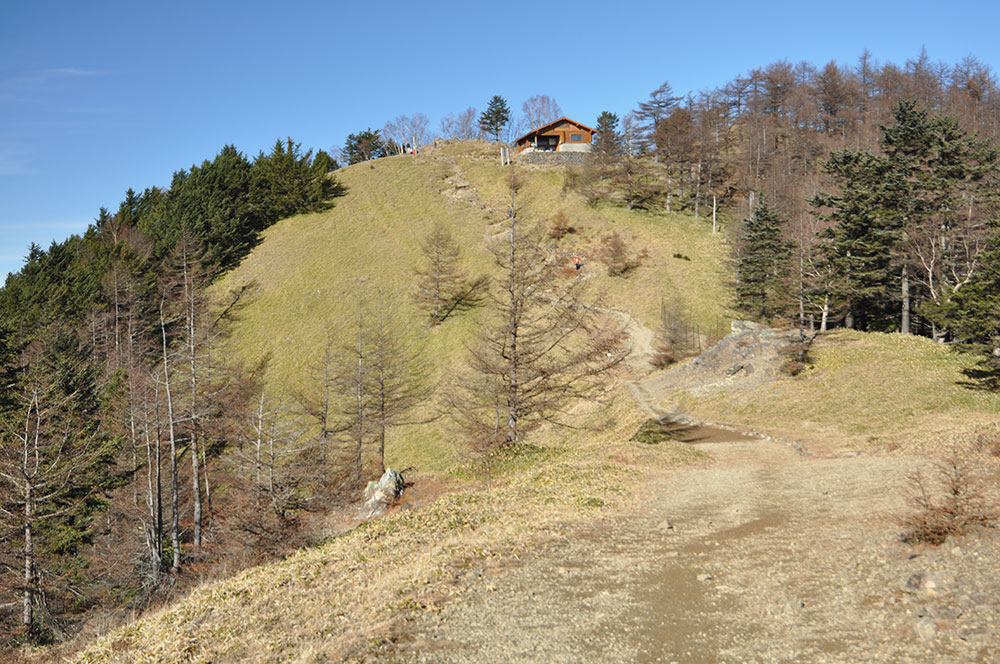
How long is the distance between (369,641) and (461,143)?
11139 cm

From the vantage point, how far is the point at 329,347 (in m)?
51.2

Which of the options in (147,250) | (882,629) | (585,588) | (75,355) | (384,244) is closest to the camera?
(882,629)

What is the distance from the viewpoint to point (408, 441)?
148 ft

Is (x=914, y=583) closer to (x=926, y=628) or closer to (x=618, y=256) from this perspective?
(x=926, y=628)

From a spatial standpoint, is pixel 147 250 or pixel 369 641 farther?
pixel 147 250

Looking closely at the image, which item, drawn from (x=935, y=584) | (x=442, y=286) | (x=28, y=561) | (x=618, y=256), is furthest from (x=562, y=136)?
(x=935, y=584)

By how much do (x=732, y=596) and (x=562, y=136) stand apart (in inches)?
3872

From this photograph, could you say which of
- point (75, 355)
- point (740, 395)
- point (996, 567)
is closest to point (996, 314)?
point (740, 395)

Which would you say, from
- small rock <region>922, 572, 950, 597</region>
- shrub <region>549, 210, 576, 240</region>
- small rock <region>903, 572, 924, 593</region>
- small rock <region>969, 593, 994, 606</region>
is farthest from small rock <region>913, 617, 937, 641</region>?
shrub <region>549, 210, 576, 240</region>

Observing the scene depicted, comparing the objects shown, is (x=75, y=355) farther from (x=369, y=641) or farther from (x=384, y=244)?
(x=369, y=641)

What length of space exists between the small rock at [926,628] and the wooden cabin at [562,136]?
9710 cm

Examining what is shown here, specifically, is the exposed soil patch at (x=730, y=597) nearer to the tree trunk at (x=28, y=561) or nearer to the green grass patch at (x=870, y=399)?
the green grass patch at (x=870, y=399)

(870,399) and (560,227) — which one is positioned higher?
(560,227)

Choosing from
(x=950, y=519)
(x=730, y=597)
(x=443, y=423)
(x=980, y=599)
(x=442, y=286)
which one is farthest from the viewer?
(x=442, y=286)
